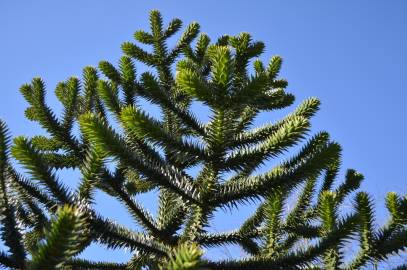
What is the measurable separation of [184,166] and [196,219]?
136cm

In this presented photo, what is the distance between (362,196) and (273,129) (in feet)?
3.67

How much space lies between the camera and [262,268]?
3121 millimetres

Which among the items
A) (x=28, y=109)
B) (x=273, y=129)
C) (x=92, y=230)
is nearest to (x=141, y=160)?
(x=92, y=230)

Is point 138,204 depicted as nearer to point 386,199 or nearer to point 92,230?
point 92,230

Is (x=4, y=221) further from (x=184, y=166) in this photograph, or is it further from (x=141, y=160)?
(x=184, y=166)

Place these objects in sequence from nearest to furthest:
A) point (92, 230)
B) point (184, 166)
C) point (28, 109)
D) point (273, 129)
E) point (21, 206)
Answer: point (92, 230), point (21, 206), point (273, 129), point (184, 166), point (28, 109)

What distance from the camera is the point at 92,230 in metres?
2.94

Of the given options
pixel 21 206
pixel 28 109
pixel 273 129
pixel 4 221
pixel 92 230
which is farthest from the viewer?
pixel 28 109

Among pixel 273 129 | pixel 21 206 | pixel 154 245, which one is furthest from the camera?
pixel 273 129

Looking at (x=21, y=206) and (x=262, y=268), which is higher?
(x=21, y=206)

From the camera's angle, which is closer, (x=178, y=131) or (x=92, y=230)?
(x=92, y=230)

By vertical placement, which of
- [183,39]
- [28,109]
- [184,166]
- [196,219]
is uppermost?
[183,39]

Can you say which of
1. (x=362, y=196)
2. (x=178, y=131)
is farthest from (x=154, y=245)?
(x=178, y=131)

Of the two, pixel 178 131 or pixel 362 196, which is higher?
pixel 178 131
